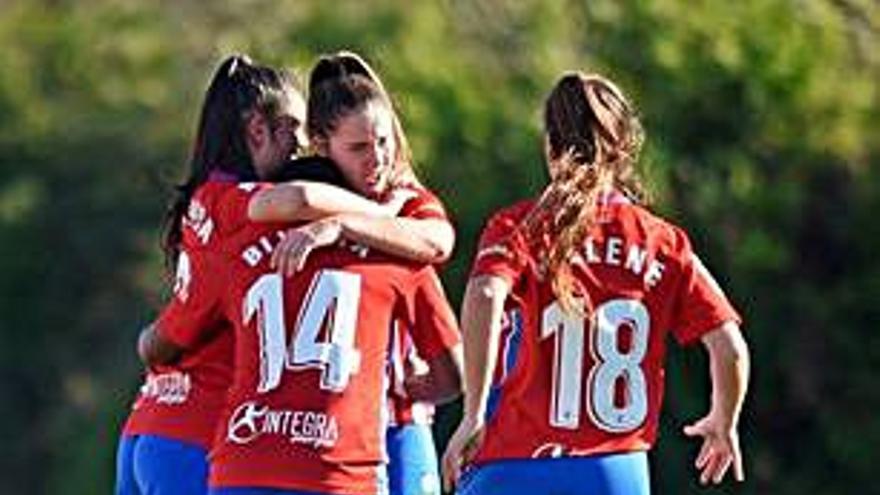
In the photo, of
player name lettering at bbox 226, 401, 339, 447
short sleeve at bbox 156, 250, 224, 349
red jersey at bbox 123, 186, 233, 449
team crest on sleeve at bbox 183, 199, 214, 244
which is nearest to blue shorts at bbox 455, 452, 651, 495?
player name lettering at bbox 226, 401, 339, 447

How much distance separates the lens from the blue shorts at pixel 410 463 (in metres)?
10.4

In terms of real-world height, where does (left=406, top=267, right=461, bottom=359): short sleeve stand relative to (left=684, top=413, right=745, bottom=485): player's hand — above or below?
above

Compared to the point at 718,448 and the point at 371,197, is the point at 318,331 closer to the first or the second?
the point at 371,197

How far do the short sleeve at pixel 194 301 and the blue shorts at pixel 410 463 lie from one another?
2.02ft

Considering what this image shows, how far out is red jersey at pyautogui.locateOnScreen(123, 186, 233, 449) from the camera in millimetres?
10195

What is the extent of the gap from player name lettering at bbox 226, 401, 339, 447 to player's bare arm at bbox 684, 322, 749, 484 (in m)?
1.14

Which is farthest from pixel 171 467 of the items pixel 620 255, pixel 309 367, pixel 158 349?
pixel 620 255

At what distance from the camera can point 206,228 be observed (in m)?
10.2

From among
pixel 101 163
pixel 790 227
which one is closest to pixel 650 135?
pixel 790 227

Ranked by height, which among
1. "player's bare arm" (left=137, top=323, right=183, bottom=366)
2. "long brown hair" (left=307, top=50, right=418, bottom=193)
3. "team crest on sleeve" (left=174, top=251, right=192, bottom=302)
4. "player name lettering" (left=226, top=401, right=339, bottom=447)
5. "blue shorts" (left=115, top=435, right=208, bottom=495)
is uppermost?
"long brown hair" (left=307, top=50, right=418, bottom=193)

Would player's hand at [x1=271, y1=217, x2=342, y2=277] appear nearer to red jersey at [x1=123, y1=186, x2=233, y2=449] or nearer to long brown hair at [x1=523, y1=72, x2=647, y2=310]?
red jersey at [x1=123, y1=186, x2=233, y2=449]

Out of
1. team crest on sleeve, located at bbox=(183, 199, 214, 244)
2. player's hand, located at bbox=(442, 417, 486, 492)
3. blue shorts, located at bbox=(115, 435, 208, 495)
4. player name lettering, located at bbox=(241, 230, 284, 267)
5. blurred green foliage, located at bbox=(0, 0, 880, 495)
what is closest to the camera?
player name lettering, located at bbox=(241, 230, 284, 267)

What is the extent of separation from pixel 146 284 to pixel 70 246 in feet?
4.09

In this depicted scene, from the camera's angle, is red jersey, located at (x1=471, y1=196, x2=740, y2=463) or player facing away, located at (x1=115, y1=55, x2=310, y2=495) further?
player facing away, located at (x1=115, y1=55, x2=310, y2=495)
